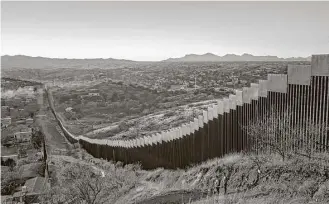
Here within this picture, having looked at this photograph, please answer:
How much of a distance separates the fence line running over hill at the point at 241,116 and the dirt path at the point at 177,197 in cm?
434

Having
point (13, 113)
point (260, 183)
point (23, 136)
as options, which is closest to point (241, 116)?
point (260, 183)

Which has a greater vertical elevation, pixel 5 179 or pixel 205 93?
pixel 205 93

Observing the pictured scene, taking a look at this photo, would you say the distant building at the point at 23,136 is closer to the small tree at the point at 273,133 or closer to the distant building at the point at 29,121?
the distant building at the point at 29,121

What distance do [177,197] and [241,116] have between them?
5.44 meters

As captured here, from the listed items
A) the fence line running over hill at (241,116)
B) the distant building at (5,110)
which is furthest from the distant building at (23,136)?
the fence line running over hill at (241,116)

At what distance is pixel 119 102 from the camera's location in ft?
307

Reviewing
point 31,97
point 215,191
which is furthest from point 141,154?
point 31,97

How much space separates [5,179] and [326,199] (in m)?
38.5

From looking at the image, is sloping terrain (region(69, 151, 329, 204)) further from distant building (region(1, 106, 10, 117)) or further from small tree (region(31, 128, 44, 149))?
distant building (region(1, 106, 10, 117))

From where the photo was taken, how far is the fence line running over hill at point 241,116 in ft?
37.8

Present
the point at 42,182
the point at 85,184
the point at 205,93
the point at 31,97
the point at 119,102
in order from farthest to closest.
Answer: the point at 31,97 < the point at 119,102 < the point at 205,93 < the point at 42,182 < the point at 85,184

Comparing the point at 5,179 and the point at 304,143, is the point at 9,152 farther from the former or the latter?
the point at 304,143

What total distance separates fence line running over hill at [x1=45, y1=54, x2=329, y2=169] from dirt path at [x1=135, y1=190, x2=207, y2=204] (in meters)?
4.34

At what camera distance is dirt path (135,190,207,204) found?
34.4ft
